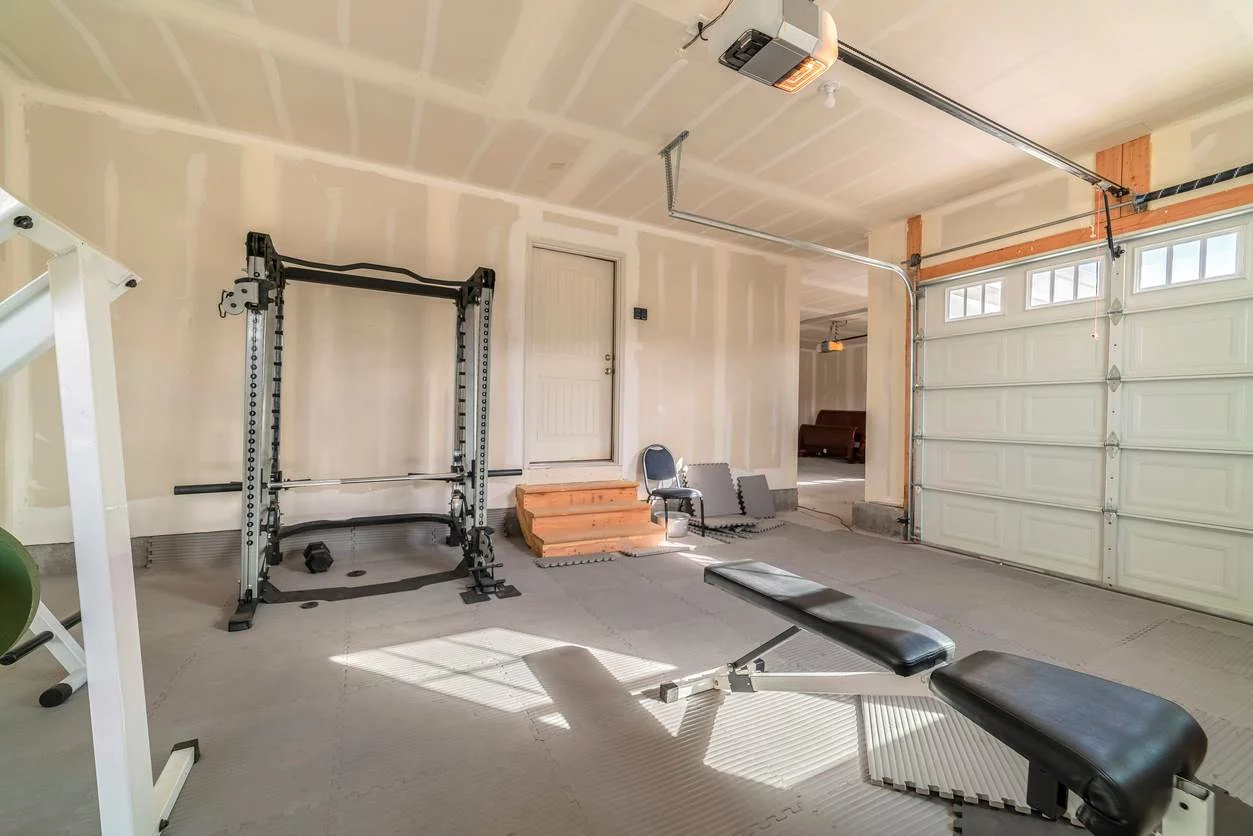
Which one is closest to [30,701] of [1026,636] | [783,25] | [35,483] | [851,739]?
[35,483]

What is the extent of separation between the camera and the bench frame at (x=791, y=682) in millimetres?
1476

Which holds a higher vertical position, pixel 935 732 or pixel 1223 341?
pixel 1223 341

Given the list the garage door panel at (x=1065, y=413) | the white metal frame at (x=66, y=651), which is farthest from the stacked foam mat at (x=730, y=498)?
the white metal frame at (x=66, y=651)

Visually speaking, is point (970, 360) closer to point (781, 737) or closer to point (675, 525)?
point (675, 525)

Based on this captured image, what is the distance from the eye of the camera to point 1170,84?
9.61 feet

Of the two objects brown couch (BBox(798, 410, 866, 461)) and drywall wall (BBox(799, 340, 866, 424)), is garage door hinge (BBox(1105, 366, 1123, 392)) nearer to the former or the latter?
brown couch (BBox(798, 410, 866, 461))

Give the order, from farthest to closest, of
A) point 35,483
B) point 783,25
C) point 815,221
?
point 815,221
point 35,483
point 783,25

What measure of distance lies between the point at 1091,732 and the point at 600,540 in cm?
348

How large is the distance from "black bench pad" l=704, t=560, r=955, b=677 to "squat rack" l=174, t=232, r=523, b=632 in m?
1.92

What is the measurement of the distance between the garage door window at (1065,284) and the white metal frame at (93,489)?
18.0 ft

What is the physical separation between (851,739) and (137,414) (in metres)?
4.82

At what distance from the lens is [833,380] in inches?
557

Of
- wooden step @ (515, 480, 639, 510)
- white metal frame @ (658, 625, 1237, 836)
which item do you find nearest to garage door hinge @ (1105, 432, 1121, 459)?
white metal frame @ (658, 625, 1237, 836)

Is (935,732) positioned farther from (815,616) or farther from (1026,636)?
(1026,636)
